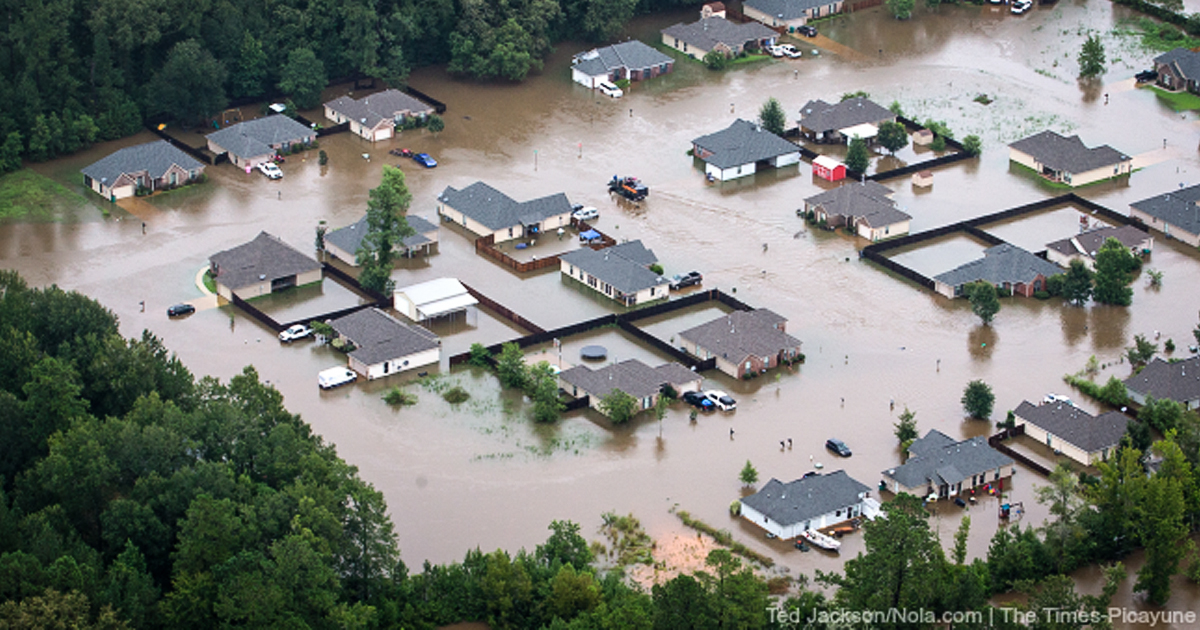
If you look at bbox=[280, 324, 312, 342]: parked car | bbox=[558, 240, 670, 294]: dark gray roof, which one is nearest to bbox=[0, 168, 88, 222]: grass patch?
bbox=[280, 324, 312, 342]: parked car

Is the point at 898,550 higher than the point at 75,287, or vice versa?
the point at 898,550

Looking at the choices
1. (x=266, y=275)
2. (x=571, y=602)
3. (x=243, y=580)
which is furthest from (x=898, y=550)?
(x=266, y=275)

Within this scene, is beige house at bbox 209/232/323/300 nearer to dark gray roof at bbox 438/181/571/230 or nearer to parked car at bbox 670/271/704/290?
dark gray roof at bbox 438/181/571/230

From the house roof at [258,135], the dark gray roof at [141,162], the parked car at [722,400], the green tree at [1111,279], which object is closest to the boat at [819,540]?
the parked car at [722,400]

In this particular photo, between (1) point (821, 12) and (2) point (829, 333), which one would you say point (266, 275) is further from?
(1) point (821, 12)

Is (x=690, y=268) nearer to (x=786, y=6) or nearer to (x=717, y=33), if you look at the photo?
(x=717, y=33)

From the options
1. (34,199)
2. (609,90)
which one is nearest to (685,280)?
(609,90)

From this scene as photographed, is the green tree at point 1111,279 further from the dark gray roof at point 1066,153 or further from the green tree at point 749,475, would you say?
the green tree at point 749,475
